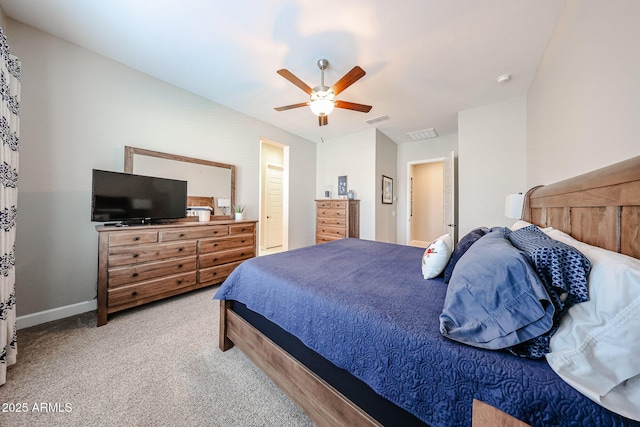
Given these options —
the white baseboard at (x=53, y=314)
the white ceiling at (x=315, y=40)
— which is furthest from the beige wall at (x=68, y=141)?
the white ceiling at (x=315, y=40)

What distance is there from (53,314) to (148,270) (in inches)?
34.8

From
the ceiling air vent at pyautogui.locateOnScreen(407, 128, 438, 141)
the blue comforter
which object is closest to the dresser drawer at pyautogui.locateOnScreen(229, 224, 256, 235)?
the blue comforter

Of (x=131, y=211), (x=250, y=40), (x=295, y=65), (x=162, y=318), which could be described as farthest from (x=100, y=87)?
(x=162, y=318)

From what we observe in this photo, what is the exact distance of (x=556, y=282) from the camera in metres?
0.68

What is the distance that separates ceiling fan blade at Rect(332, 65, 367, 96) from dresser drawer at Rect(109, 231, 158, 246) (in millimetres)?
2513

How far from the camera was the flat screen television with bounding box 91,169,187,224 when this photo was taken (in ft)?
7.00

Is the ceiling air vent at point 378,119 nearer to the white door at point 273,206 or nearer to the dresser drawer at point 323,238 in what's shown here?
the dresser drawer at point 323,238

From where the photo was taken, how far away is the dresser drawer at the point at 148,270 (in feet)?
6.84

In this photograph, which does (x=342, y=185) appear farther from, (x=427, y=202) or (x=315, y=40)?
(x=427, y=202)

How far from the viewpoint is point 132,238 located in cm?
217

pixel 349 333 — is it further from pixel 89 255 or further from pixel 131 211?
pixel 89 255

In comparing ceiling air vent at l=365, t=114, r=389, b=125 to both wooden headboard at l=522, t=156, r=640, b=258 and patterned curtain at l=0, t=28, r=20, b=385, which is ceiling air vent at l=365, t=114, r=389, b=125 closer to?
wooden headboard at l=522, t=156, r=640, b=258

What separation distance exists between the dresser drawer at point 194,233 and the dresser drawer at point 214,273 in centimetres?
44

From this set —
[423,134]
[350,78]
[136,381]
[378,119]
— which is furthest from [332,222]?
[136,381]
